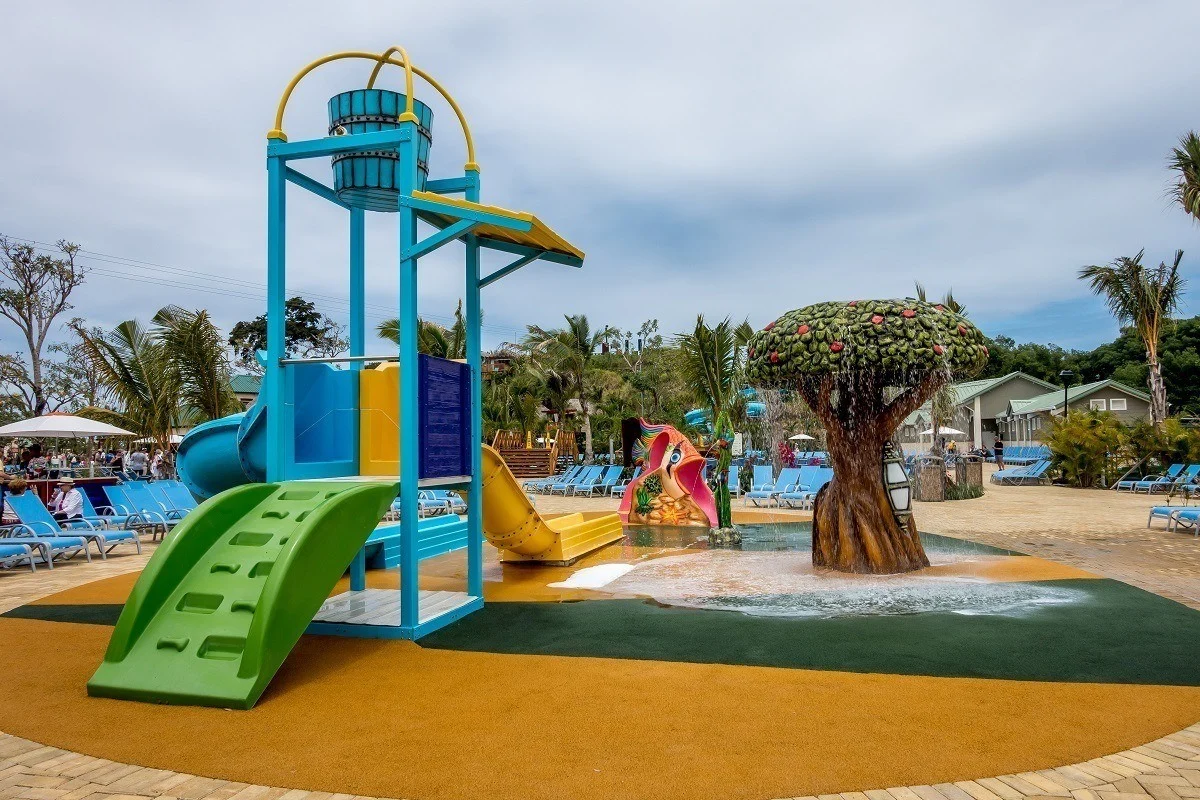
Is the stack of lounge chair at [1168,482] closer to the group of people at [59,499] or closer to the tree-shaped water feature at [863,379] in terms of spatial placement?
the tree-shaped water feature at [863,379]

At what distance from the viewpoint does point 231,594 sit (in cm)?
501

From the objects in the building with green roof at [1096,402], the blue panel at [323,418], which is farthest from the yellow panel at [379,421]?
the building with green roof at [1096,402]

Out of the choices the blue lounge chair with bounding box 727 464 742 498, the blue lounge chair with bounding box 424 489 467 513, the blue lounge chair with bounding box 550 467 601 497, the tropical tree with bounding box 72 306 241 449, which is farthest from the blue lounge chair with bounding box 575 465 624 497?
the tropical tree with bounding box 72 306 241 449

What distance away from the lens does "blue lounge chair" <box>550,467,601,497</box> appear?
76.6ft

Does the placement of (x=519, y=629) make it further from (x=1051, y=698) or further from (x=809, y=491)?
(x=809, y=491)

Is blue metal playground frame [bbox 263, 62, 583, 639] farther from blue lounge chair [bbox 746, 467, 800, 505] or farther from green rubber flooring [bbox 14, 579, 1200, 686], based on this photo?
blue lounge chair [bbox 746, 467, 800, 505]

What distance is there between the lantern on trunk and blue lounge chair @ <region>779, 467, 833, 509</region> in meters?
8.83

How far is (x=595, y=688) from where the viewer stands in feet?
15.5

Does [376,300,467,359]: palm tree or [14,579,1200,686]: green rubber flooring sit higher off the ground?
[376,300,467,359]: palm tree

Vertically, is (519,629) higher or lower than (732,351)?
lower

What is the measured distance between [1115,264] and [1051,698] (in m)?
29.4

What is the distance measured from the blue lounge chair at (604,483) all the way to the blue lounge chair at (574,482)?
0.61 feet

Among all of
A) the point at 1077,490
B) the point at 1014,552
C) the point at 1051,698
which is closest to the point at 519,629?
the point at 1051,698

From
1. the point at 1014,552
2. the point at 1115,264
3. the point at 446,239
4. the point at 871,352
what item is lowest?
the point at 1014,552
